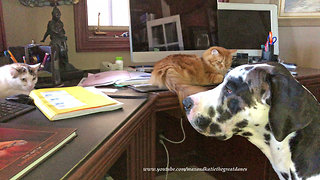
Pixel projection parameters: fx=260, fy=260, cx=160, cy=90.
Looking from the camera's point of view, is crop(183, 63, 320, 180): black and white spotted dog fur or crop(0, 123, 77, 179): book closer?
crop(0, 123, 77, 179): book

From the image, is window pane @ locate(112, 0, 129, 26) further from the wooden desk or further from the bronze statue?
the wooden desk

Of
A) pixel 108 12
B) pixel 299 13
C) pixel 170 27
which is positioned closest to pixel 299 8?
pixel 299 13

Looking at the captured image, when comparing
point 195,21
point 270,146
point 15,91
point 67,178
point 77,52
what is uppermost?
point 195,21

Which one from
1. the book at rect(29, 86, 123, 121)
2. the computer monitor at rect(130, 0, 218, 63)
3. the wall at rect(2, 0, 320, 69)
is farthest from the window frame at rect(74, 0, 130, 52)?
the book at rect(29, 86, 123, 121)

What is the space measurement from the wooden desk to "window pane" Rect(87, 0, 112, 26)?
860mm

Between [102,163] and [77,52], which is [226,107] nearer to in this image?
[102,163]

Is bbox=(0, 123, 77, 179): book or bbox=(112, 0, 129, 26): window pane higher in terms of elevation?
bbox=(112, 0, 129, 26): window pane

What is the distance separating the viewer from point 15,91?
1.03 metres

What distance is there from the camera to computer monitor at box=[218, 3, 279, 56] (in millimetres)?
1934

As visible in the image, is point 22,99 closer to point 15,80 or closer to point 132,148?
point 15,80

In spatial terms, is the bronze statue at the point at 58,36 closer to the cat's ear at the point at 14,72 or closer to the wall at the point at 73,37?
the wall at the point at 73,37

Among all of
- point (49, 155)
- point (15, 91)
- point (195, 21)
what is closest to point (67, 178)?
point (49, 155)

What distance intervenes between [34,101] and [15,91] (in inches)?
8.8

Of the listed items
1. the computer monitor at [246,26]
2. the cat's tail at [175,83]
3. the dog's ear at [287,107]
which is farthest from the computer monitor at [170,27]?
the dog's ear at [287,107]
